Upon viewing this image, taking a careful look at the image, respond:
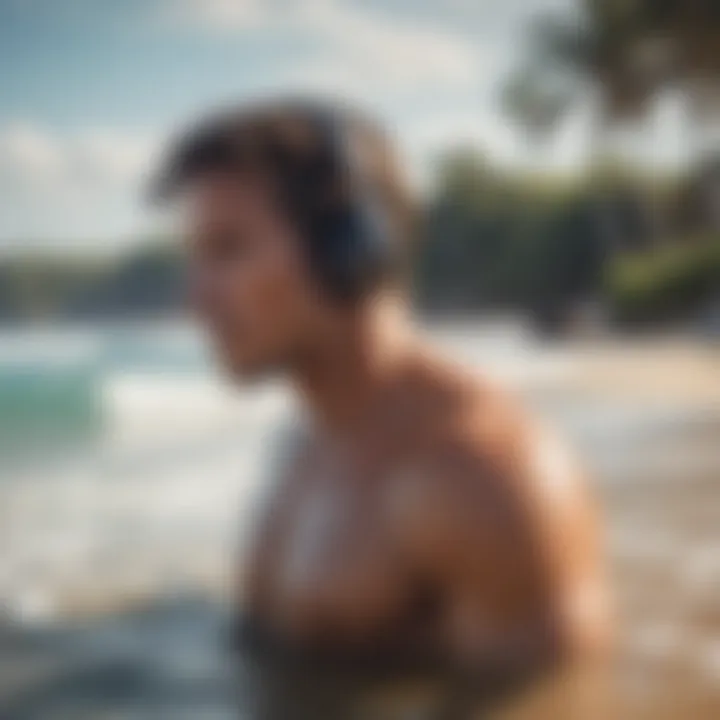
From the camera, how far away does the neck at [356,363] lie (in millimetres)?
832

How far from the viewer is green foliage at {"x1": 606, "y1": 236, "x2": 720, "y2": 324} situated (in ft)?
3.36

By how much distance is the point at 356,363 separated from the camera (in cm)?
Result: 84

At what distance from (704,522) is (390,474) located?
33 centimetres

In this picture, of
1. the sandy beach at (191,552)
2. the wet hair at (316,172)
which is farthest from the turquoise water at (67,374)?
the wet hair at (316,172)

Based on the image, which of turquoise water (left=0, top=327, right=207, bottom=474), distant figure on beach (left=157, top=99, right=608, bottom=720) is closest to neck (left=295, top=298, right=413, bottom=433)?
distant figure on beach (left=157, top=99, right=608, bottom=720)

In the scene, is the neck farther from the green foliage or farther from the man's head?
the green foliage

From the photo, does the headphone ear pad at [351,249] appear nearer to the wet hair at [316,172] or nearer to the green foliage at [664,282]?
the wet hair at [316,172]

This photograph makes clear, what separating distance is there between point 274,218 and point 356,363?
0.39 ft

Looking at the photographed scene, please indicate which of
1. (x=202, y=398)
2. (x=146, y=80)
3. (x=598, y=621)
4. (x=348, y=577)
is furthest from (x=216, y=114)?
(x=598, y=621)

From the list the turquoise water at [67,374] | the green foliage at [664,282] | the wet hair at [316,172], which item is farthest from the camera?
the green foliage at [664,282]

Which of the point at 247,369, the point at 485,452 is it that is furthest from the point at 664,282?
the point at 247,369

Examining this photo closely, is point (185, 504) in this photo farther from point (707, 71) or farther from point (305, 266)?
point (707, 71)

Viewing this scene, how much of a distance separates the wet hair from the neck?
34mm

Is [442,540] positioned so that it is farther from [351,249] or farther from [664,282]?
[664,282]
